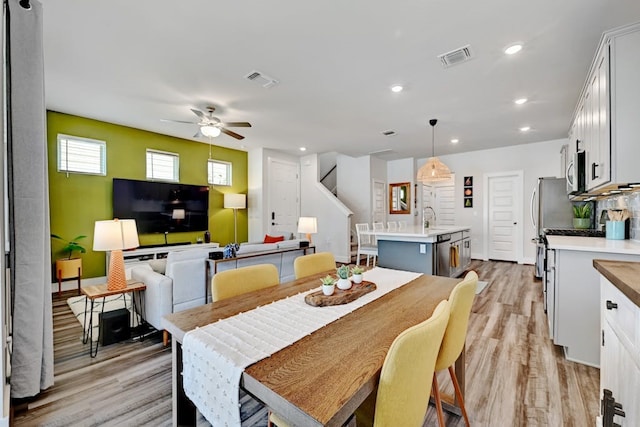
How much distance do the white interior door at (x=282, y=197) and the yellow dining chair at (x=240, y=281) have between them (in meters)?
4.74

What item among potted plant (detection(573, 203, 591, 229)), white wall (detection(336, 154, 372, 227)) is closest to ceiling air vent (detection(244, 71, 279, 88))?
potted plant (detection(573, 203, 591, 229))

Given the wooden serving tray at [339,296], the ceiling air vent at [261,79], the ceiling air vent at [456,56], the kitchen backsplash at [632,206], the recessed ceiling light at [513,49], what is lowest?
the wooden serving tray at [339,296]

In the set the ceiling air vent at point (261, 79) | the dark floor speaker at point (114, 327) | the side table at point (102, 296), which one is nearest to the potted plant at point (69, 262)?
the side table at point (102, 296)

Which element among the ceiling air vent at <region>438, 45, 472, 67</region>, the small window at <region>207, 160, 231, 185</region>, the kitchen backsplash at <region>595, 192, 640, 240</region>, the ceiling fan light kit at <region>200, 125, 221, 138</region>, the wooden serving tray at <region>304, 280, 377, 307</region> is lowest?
the wooden serving tray at <region>304, 280, 377, 307</region>

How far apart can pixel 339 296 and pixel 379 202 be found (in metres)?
6.54

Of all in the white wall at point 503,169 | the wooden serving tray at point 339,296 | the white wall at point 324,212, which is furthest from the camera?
the white wall at point 324,212

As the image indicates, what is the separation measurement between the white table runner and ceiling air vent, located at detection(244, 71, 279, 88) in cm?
263

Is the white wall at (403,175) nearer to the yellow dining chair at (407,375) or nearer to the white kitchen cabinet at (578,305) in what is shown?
the white kitchen cabinet at (578,305)

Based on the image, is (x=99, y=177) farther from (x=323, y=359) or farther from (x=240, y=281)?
(x=323, y=359)

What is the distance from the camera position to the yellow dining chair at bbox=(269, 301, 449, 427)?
828 millimetres

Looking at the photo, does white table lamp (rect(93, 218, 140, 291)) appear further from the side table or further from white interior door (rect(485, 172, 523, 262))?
white interior door (rect(485, 172, 523, 262))

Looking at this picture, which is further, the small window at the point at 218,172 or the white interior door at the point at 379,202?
the white interior door at the point at 379,202

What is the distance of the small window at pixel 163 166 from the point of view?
5438 millimetres

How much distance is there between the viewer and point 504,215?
6.59 meters
